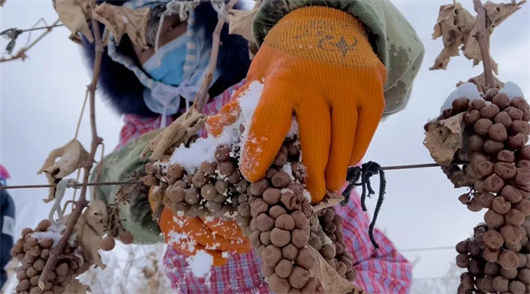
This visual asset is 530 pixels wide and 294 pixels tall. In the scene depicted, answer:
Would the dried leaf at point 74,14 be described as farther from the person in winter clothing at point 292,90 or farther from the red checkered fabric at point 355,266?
the red checkered fabric at point 355,266

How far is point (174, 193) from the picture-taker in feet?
1.25

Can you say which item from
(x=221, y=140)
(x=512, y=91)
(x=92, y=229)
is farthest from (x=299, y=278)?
(x=92, y=229)

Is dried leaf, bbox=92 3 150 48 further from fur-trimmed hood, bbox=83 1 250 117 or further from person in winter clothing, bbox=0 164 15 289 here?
person in winter clothing, bbox=0 164 15 289

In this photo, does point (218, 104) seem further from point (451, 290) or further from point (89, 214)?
point (451, 290)

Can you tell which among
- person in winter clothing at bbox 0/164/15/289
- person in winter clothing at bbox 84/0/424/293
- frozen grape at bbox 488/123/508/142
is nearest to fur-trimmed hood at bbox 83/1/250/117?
person in winter clothing at bbox 84/0/424/293

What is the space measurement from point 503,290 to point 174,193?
0.26 m

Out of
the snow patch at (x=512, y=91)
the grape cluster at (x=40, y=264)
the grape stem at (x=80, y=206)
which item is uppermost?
the snow patch at (x=512, y=91)

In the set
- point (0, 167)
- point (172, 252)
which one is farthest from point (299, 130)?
point (0, 167)

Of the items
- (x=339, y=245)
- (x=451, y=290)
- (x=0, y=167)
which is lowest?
(x=451, y=290)

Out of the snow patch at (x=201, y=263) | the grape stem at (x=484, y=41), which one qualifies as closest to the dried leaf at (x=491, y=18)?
the grape stem at (x=484, y=41)

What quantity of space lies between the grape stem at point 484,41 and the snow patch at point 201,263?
307 mm

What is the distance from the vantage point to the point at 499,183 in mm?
351

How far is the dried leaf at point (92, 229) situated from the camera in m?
0.57

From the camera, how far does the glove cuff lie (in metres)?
0.38
